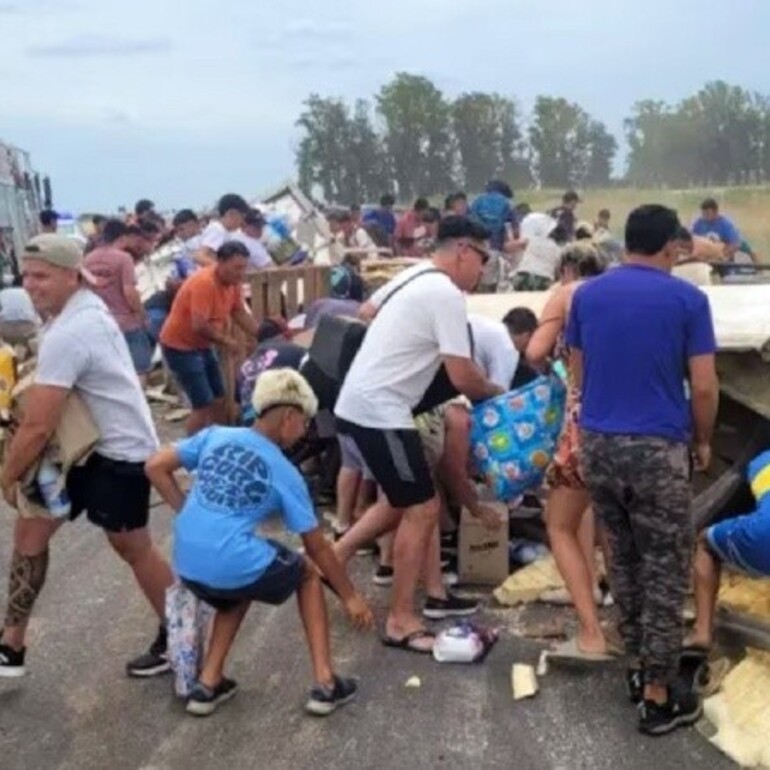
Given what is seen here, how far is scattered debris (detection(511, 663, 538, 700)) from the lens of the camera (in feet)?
15.4

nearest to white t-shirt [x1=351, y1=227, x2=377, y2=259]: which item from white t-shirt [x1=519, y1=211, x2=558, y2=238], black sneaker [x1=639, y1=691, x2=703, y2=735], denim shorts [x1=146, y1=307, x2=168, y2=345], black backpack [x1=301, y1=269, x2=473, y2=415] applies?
white t-shirt [x1=519, y1=211, x2=558, y2=238]

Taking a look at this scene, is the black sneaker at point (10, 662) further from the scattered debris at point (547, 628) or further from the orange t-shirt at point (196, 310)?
the orange t-shirt at point (196, 310)

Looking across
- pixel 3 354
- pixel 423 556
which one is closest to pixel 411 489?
pixel 423 556

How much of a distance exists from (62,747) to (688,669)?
7.84ft

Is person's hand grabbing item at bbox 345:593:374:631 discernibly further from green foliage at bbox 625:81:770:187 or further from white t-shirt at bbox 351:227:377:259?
green foliage at bbox 625:81:770:187

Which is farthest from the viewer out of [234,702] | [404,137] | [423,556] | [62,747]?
[404,137]

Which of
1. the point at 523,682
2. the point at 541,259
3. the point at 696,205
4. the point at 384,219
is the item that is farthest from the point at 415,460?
the point at 696,205

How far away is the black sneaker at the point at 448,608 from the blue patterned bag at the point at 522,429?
75 centimetres

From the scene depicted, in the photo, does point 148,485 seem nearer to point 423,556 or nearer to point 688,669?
point 423,556

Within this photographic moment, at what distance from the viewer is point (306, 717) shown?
4562 millimetres

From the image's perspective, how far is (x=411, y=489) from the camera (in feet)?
16.9

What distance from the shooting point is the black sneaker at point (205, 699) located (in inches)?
179

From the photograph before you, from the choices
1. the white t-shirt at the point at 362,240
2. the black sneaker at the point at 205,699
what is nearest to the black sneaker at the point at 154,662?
the black sneaker at the point at 205,699

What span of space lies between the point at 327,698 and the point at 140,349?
5.96m
